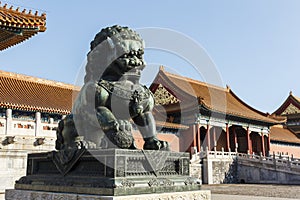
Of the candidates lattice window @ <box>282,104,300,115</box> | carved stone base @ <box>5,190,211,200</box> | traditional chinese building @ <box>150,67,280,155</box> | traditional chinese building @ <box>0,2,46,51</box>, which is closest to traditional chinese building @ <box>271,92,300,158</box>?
lattice window @ <box>282,104,300,115</box>

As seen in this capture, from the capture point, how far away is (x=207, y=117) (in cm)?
2325

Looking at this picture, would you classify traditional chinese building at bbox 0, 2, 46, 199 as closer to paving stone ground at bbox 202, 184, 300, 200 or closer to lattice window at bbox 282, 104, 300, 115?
paving stone ground at bbox 202, 184, 300, 200

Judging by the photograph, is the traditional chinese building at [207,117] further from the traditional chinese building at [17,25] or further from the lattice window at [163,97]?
the traditional chinese building at [17,25]

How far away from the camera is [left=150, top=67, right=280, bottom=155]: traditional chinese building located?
73.0 feet

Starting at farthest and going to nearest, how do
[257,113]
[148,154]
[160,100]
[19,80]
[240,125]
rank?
1. [257,113]
2. [240,125]
3. [160,100]
4. [19,80]
5. [148,154]

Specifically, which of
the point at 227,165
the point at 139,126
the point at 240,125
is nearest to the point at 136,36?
the point at 139,126

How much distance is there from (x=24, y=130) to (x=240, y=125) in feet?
58.1

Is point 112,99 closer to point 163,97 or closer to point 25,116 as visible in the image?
point 25,116

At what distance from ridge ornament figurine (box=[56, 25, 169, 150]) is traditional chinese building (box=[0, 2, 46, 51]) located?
7.68m

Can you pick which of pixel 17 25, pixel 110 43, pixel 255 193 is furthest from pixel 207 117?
pixel 110 43

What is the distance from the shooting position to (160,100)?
24.4 meters

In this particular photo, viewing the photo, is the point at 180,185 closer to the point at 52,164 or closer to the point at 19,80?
the point at 52,164

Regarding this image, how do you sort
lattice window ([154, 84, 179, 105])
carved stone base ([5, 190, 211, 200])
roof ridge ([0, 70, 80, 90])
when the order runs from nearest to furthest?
1. carved stone base ([5, 190, 211, 200])
2. roof ridge ([0, 70, 80, 90])
3. lattice window ([154, 84, 179, 105])

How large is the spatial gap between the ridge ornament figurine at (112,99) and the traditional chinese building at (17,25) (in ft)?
25.2
